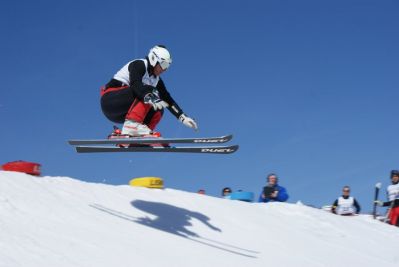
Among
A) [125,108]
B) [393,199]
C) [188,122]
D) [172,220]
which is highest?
[393,199]

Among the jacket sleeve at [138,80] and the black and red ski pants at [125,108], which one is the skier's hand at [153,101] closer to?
the jacket sleeve at [138,80]

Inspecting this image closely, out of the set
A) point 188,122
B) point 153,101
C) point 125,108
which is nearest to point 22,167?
point 125,108

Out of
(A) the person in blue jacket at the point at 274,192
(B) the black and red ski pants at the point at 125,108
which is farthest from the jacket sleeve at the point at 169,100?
(A) the person in blue jacket at the point at 274,192

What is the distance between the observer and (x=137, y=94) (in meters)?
7.07

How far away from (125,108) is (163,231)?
5.53 feet

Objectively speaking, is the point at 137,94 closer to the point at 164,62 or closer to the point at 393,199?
the point at 164,62

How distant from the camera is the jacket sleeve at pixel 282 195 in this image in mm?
10695

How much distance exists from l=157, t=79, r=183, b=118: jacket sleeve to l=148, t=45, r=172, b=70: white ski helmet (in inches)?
23.3

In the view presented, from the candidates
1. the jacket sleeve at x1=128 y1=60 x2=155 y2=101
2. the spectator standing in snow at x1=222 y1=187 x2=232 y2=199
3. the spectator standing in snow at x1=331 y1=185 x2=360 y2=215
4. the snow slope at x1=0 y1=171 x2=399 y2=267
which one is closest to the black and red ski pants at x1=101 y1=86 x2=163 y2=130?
the jacket sleeve at x1=128 y1=60 x2=155 y2=101

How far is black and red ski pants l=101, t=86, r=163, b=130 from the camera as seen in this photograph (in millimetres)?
7238

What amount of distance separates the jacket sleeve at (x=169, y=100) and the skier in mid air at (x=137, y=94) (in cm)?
31

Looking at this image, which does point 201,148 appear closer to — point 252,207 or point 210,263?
point 210,263

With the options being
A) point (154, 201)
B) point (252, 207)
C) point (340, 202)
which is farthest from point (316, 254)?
point (340, 202)

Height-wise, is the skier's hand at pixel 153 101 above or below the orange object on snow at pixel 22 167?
above
